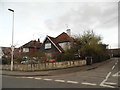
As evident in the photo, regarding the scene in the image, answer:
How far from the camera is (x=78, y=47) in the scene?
28484 mm

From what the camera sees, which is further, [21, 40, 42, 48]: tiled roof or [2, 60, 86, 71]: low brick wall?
[21, 40, 42, 48]: tiled roof

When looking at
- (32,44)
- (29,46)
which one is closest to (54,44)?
(29,46)

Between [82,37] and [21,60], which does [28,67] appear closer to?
[21,60]

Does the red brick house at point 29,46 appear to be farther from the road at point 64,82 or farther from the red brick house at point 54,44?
the road at point 64,82

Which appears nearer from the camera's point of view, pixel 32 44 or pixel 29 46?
pixel 29 46

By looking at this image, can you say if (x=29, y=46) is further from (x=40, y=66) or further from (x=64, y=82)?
(x=64, y=82)

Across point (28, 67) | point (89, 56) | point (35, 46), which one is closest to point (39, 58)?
point (28, 67)

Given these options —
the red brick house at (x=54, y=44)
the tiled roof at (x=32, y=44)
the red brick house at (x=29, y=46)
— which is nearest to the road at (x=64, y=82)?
the red brick house at (x=54, y=44)

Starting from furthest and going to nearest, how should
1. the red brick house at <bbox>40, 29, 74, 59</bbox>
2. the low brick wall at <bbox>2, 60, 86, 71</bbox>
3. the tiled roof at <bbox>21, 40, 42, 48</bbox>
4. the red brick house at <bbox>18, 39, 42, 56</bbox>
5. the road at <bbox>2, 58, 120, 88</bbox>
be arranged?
the tiled roof at <bbox>21, 40, 42, 48</bbox> → the red brick house at <bbox>18, 39, 42, 56</bbox> → the red brick house at <bbox>40, 29, 74, 59</bbox> → the low brick wall at <bbox>2, 60, 86, 71</bbox> → the road at <bbox>2, 58, 120, 88</bbox>

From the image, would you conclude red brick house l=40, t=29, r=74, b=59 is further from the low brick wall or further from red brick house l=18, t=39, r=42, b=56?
the low brick wall

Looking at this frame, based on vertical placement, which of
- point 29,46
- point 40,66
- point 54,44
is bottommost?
point 40,66

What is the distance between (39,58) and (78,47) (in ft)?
30.5

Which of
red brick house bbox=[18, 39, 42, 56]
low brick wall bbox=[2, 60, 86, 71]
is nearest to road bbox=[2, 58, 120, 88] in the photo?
low brick wall bbox=[2, 60, 86, 71]

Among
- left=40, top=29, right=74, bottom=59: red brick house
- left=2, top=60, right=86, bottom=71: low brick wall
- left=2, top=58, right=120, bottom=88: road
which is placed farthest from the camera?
left=40, top=29, right=74, bottom=59: red brick house
